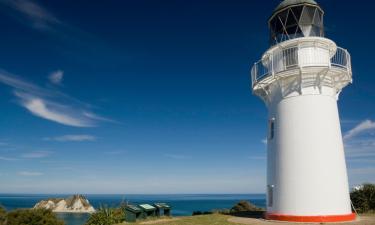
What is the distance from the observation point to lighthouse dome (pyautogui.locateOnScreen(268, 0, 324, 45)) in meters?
15.8

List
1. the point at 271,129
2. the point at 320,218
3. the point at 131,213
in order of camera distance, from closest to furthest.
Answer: the point at 320,218 < the point at 271,129 < the point at 131,213

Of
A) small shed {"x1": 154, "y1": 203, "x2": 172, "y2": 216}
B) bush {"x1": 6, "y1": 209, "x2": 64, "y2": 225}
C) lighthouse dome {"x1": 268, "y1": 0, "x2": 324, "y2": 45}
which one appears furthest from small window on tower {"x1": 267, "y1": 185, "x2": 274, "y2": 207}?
bush {"x1": 6, "y1": 209, "x2": 64, "y2": 225}

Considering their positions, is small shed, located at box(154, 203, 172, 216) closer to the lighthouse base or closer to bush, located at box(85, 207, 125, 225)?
bush, located at box(85, 207, 125, 225)

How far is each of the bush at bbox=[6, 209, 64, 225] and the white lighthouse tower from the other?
19574mm

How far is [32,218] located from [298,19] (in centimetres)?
2502

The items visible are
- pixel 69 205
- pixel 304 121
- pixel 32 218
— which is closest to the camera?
pixel 304 121

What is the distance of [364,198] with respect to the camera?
64.8ft

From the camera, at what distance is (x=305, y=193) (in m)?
14.2

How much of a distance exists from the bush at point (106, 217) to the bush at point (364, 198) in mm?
13846

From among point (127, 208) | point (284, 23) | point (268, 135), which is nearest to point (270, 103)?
point (268, 135)

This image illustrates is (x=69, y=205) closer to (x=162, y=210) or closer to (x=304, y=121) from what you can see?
(x=162, y=210)

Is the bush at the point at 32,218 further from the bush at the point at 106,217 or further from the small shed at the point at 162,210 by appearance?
the small shed at the point at 162,210

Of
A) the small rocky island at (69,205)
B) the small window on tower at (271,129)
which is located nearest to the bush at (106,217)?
the small window on tower at (271,129)

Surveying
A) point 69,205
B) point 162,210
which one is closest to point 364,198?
point 162,210
